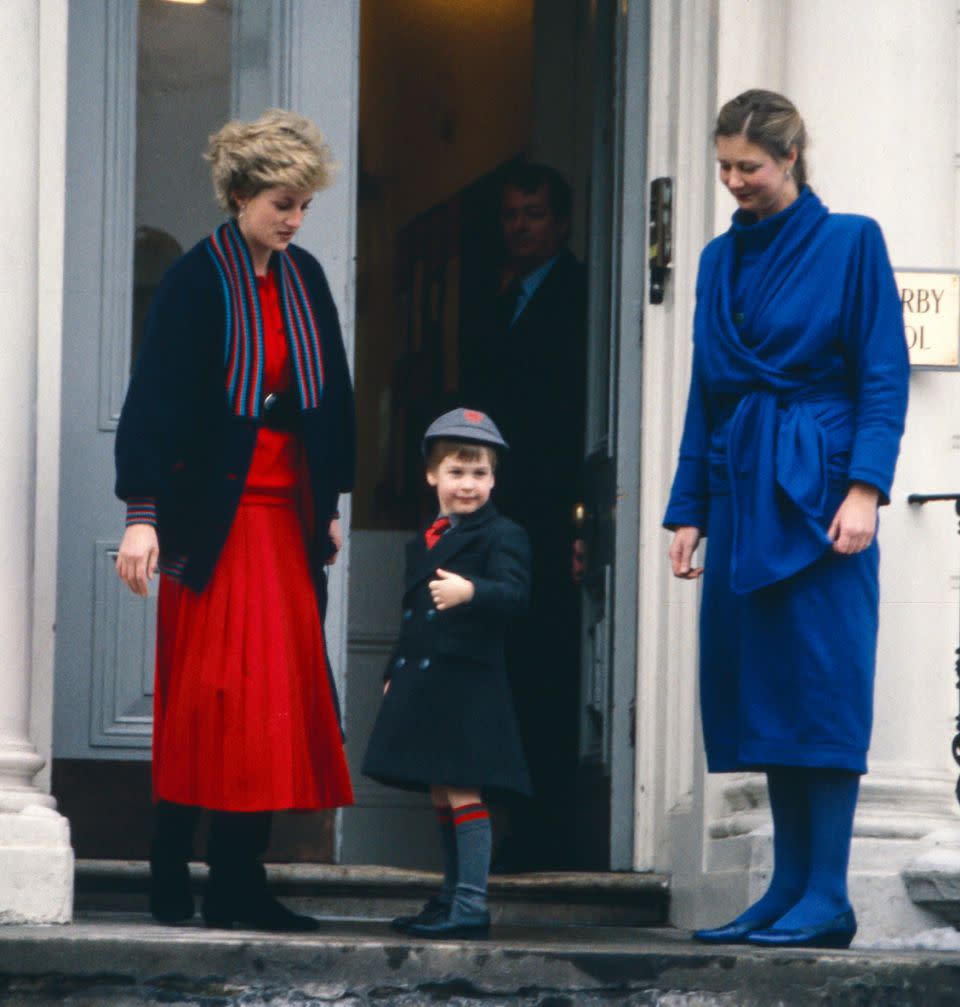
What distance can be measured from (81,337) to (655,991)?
8.04ft

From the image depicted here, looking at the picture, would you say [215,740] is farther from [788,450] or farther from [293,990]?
[788,450]

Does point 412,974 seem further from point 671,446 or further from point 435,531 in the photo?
point 671,446

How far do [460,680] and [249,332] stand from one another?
2.89 ft

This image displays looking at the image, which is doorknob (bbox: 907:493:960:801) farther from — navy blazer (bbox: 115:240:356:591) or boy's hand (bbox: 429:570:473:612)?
navy blazer (bbox: 115:240:356:591)

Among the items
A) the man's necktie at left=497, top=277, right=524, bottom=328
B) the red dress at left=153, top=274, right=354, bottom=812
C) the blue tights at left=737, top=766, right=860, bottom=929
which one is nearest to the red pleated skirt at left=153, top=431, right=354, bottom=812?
the red dress at left=153, top=274, right=354, bottom=812

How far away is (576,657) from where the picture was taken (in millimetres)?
6941

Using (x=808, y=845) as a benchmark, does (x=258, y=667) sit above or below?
above

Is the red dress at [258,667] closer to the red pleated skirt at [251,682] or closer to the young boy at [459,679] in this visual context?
the red pleated skirt at [251,682]

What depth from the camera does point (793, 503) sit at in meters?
4.82

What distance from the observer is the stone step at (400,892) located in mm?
5926

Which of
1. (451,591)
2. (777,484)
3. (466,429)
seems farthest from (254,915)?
(777,484)

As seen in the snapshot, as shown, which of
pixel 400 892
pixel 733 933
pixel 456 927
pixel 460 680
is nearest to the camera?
pixel 733 933

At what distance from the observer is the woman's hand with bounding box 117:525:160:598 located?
4.98m

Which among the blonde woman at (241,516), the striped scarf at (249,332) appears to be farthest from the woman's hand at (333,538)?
the striped scarf at (249,332)
